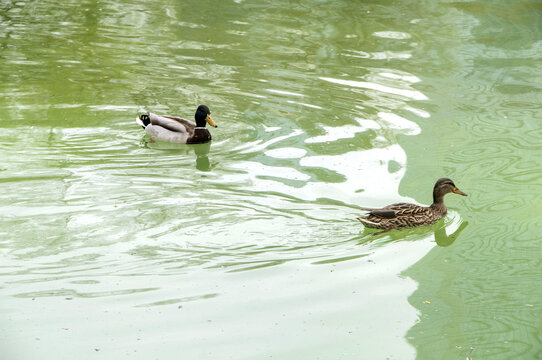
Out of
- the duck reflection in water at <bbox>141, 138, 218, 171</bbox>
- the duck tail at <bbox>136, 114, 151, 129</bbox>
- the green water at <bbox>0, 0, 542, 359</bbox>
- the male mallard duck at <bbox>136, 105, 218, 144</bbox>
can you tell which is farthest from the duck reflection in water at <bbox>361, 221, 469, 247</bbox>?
the duck tail at <bbox>136, 114, 151, 129</bbox>

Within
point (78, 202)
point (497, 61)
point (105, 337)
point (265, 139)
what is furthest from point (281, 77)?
point (105, 337)

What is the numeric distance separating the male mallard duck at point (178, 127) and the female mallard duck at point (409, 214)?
269 cm

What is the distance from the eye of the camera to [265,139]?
903 centimetres

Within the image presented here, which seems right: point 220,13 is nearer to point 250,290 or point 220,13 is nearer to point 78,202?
point 78,202

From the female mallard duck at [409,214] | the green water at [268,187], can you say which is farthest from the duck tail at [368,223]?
the green water at [268,187]

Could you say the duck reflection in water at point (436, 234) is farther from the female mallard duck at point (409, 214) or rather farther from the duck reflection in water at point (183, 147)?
the duck reflection in water at point (183, 147)

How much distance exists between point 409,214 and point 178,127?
10.4 ft

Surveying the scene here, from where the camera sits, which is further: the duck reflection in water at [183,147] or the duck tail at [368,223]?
the duck reflection in water at [183,147]

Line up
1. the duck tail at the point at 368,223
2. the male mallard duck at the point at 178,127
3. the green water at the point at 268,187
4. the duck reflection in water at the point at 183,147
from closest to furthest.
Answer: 1. the green water at the point at 268,187
2. the duck tail at the point at 368,223
3. the duck reflection in water at the point at 183,147
4. the male mallard duck at the point at 178,127

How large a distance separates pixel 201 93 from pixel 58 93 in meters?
1.73

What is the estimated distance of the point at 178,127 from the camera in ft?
30.1

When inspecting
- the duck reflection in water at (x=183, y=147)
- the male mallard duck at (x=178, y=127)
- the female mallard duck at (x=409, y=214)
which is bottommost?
the duck reflection in water at (x=183, y=147)

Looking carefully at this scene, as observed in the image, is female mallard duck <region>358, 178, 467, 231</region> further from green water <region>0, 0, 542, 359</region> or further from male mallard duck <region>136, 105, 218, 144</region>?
male mallard duck <region>136, 105, 218, 144</region>

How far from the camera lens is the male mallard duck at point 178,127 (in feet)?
29.9
